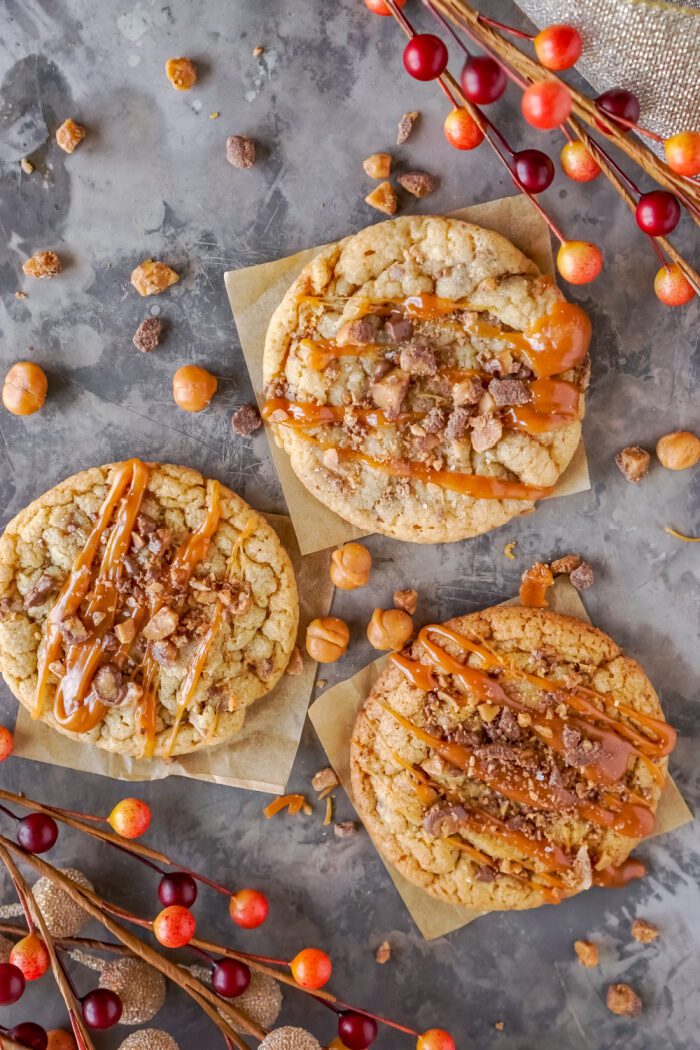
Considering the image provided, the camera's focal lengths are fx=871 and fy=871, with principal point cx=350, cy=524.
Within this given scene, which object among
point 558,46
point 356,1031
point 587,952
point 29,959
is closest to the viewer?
point 558,46

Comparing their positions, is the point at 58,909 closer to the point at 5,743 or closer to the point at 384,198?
the point at 5,743

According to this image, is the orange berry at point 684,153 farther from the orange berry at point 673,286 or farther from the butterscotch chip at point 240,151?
the butterscotch chip at point 240,151

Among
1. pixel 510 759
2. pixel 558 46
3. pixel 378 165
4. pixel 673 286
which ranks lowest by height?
pixel 510 759

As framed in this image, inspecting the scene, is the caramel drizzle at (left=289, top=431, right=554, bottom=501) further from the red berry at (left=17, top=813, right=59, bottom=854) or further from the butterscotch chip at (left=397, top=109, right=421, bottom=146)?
the red berry at (left=17, top=813, right=59, bottom=854)

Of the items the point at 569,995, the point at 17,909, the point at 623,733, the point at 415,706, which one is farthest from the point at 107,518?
the point at 569,995

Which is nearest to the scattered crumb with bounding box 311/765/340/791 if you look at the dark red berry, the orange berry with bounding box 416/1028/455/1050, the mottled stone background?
the mottled stone background

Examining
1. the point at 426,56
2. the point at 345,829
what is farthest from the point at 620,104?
the point at 345,829

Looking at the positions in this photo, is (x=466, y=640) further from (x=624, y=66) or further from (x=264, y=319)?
(x=624, y=66)
